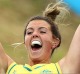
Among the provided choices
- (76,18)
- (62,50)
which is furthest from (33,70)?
(76,18)

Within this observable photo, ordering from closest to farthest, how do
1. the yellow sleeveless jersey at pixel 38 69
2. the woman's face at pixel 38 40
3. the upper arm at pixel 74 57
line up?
1. the upper arm at pixel 74 57
2. the yellow sleeveless jersey at pixel 38 69
3. the woman's face at pixel 38 40

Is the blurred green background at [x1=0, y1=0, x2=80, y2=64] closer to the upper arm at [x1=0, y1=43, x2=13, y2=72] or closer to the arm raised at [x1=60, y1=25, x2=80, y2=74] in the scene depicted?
the upper arm at [x1=0, y1=43, x2=13, y2=72]

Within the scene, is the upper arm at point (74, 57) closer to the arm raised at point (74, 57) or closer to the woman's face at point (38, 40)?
the arm raised at point (74, 57)

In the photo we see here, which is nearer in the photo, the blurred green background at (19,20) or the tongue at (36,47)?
the tongue at (36,47)

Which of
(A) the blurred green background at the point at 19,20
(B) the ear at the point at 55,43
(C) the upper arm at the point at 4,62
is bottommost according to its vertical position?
(C) the upper arm at the point at 4,62

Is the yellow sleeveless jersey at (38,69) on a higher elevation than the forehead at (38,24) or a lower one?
lower

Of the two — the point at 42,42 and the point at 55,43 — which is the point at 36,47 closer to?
the point at 42,42

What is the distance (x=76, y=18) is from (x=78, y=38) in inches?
280

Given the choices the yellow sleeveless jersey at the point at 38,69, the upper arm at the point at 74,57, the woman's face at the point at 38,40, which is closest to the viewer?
the upper arm at the point at 74,57

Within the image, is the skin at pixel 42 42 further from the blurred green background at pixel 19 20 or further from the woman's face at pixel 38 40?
the blurred green background at pixel 19 20

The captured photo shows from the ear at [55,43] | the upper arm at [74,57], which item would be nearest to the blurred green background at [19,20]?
the ear at [55,43]

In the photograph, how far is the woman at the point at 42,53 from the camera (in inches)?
122

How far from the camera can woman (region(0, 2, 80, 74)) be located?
3.10 metres

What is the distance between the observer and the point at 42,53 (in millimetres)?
3332
